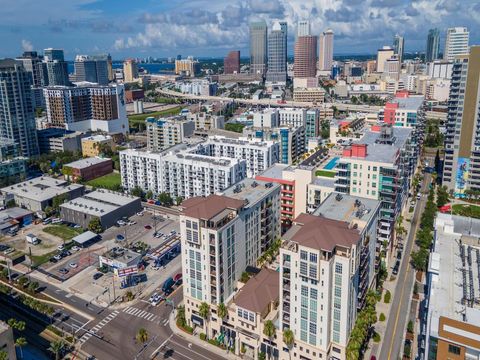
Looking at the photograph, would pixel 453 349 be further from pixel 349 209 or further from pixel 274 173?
pixel 274 173

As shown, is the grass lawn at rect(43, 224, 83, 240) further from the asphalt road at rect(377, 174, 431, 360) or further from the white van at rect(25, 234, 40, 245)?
the asphalt road at rect(377, 174, 431, 360)

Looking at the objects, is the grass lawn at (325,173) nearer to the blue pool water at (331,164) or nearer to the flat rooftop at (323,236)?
the blue pool water at (331,164)

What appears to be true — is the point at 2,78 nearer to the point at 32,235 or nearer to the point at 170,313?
the point at 32,235

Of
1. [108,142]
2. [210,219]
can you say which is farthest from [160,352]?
[108,142]

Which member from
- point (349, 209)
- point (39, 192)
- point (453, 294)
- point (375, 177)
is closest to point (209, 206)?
point (349, 209)

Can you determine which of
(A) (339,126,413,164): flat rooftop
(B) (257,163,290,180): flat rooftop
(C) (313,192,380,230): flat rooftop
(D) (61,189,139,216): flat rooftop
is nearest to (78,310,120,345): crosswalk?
(D) (61,189,139,216): flat rooftop

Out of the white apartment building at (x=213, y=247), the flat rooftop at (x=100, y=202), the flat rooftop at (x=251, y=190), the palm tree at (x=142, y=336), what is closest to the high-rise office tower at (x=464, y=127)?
the flat rooftop at (x=251, y=190)
